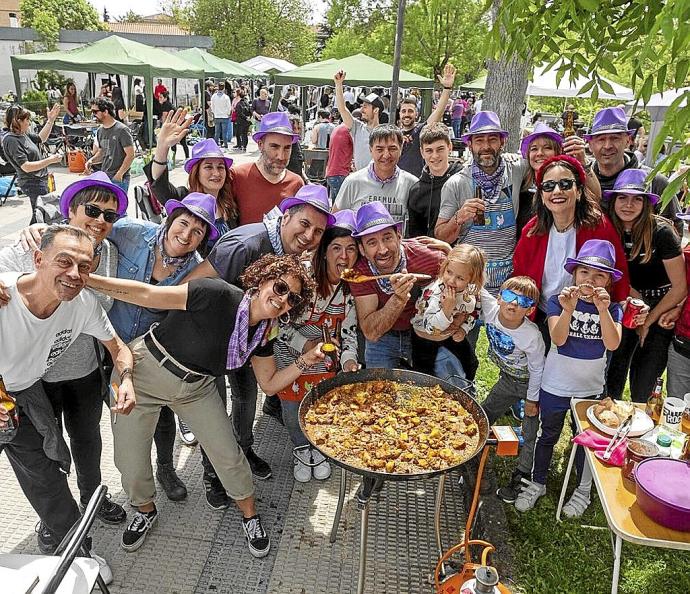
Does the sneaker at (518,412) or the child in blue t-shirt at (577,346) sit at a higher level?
the child in blue t-shirt at (577,346)

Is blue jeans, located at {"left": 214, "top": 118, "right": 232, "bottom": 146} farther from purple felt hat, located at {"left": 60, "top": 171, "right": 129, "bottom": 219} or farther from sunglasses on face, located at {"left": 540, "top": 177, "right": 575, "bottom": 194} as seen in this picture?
sunglasses on face, located at {"left": 540, "top": 177, "right": 575, "bottom": 194}

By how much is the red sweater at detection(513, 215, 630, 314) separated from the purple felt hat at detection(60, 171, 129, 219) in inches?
106

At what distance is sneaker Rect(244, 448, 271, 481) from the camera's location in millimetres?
4160

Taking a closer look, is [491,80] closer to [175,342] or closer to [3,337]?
[175,342]

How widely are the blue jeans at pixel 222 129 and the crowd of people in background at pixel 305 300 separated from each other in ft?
52.6

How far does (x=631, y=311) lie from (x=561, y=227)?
2.36ft

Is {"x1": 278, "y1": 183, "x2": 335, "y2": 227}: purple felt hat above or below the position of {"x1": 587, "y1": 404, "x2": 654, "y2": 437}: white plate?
above

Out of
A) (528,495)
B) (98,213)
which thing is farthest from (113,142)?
(528,495)

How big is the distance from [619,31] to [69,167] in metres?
15.0

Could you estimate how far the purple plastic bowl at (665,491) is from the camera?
2.54 meters

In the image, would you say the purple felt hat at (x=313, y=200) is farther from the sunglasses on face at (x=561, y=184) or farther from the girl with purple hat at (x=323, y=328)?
the sunglasses on face at (x=561, y=184)

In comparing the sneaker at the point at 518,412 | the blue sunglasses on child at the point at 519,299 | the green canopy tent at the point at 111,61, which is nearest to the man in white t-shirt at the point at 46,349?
the blue sunglasses on child at the point at 519,299

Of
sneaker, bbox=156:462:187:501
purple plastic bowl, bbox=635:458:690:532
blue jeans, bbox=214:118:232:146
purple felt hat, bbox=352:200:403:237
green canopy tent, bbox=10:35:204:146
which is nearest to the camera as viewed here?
purple plastic bowl, bbox=635:458:690:532

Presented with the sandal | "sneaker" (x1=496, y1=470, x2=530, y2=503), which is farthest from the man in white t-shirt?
the sandal
